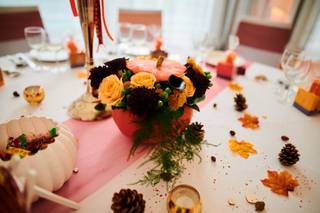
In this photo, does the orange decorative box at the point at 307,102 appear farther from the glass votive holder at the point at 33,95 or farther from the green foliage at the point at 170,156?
the glass votive holder at the point at 33,95

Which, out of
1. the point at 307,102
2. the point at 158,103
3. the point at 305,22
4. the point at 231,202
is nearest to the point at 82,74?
the point at 158,103

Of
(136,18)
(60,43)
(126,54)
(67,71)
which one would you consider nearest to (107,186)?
(67,71)

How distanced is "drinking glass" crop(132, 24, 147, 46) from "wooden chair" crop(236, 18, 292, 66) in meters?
0.95

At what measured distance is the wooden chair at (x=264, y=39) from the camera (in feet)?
5.93

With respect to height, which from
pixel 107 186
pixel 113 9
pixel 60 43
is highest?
pixel 113 9

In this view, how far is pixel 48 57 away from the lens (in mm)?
1263

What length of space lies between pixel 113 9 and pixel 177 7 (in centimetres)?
72

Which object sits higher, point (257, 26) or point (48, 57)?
point (257, 26)

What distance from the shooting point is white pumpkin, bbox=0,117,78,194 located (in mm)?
473

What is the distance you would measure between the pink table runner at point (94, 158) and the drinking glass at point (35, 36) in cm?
55

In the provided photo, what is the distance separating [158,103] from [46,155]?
0.29 metres

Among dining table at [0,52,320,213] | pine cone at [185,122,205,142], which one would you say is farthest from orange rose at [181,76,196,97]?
dining table at [0,52,320,213]

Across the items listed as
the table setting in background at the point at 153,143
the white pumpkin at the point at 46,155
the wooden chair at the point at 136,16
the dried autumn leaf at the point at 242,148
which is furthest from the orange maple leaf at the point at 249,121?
the wooden chair at the point at 136,16

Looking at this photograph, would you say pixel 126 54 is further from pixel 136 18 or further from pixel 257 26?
pixel 257 26
